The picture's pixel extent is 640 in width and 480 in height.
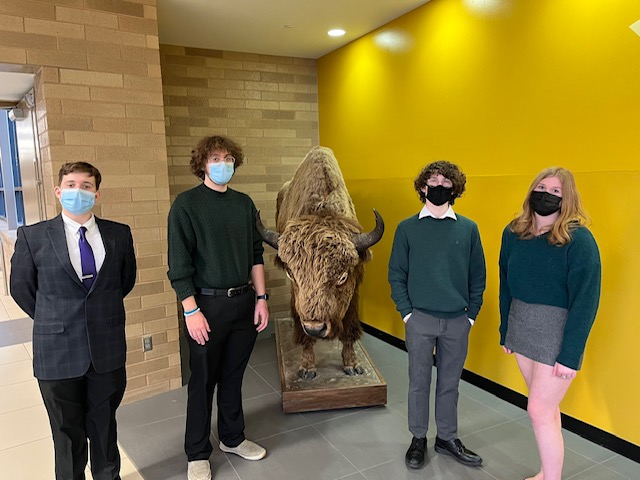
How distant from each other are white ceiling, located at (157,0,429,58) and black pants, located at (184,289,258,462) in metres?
2.61

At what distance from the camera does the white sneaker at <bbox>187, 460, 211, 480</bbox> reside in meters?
2.61

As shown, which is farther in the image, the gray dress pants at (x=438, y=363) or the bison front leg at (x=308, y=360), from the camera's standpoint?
the bison front leg at (x=308, y=360)

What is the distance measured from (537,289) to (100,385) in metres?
2.13

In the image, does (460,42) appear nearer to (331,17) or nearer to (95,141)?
(331,17)

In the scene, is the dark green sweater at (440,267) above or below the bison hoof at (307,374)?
above

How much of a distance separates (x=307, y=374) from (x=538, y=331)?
1930 millimetres

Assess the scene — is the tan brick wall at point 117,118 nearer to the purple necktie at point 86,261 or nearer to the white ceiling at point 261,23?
the white ceiling at point 261,23

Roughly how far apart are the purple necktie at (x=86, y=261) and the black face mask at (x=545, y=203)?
2089 mm

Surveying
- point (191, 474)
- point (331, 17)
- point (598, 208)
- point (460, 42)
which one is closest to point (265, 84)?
point (331, 17)

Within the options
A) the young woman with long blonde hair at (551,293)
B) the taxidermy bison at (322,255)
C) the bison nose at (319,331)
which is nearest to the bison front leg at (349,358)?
the taxidermy bison at (322,255)

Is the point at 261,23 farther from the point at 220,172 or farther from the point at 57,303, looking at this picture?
the point at 57,303

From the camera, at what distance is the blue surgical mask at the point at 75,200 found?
6.79ft

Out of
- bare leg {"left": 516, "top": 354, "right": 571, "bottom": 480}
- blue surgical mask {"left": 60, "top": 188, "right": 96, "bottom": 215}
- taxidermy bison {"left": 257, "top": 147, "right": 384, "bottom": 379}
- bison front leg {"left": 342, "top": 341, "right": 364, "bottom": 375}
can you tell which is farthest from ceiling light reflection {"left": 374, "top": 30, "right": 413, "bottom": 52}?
blue surgical mask {"left": 60, "top": 188, "right": 96, "bottom": 215}

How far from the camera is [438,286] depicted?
99.0 inches
